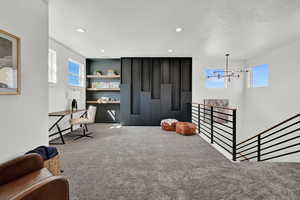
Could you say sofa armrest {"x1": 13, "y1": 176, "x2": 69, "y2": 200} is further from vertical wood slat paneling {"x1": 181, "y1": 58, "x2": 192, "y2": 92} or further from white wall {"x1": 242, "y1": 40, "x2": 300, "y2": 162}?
white wall {"x1": 242, "y1": 40, "x2": 300, "y2": 162}

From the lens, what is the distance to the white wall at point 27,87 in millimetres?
1628

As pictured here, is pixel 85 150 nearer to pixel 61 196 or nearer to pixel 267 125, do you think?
pixel 61 196

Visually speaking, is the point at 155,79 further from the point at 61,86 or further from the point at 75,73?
the point at 61,86

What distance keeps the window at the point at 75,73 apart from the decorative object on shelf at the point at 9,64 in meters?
3.12

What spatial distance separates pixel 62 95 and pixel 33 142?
8.19 feet

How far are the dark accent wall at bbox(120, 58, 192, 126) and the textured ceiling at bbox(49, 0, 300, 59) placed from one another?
1.17 m

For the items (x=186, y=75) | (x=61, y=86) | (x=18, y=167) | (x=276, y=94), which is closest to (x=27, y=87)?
(x=18, y=167)

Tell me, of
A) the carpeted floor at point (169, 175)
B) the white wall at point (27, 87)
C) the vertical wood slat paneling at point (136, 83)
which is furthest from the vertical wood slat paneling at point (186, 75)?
the white wall at point (27, 87)

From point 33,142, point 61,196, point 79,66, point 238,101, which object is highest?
point 79,66

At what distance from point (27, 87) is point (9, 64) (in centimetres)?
38

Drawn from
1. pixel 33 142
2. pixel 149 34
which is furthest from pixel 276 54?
pixel 33 142

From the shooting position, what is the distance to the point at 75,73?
5129 millimetres

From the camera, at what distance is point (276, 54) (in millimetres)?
4398

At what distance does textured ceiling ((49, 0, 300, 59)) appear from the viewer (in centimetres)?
230
